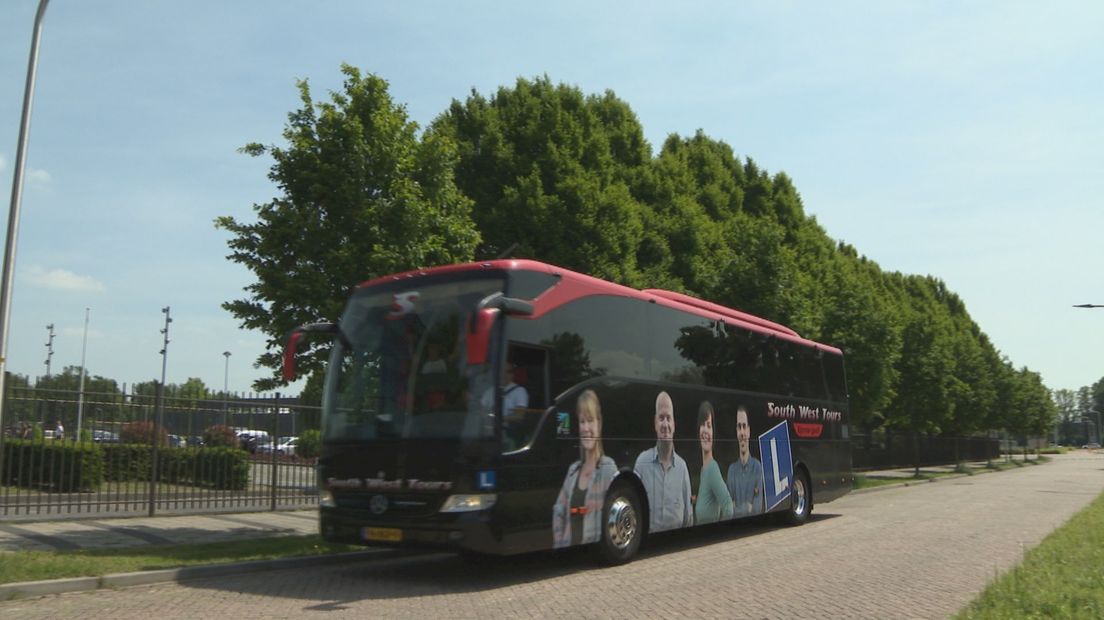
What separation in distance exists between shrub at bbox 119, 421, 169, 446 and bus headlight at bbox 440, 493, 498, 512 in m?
7.99

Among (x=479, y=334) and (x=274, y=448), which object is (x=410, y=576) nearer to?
(x=479, y=334)

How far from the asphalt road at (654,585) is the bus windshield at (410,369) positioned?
5.75 feet

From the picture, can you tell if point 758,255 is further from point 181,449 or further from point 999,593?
point 999,593

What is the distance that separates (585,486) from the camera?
1077 centimetres

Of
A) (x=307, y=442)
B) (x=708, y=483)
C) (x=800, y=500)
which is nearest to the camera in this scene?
(x=708, y=483)

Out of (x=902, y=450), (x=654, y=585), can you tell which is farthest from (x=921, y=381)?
(x=654, y=585)

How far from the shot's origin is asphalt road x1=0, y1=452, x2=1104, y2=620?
26.3 ft

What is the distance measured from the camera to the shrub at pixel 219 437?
52.9 ft

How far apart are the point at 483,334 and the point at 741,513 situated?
7.87 m

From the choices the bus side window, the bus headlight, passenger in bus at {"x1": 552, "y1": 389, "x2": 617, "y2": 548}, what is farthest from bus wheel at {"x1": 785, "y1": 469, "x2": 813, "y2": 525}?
the bus headlight

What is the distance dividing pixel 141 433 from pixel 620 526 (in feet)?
28.8

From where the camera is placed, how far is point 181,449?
51.0ft

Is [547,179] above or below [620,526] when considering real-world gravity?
above

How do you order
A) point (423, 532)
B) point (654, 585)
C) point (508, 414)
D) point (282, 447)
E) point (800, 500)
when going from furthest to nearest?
point (282, 447), point (800, 500), point (508, 414), point (654, 585), point (423, 532)
